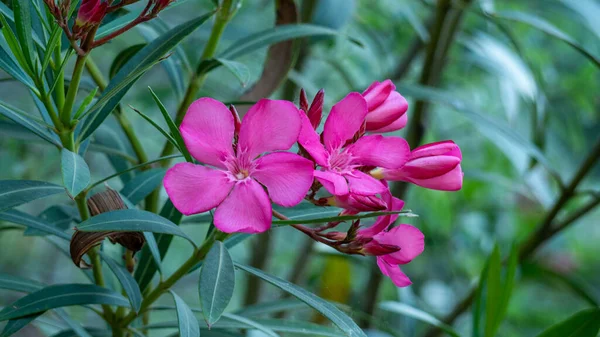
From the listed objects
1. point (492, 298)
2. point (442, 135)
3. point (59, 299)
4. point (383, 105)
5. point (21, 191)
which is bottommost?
point (442, 135)

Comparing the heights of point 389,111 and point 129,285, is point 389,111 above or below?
above

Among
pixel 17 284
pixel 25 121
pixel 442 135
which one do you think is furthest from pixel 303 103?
pixel 442 135

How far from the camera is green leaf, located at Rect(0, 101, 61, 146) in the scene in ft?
1.59

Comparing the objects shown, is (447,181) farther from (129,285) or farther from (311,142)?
(129,285)

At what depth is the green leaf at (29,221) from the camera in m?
0.57

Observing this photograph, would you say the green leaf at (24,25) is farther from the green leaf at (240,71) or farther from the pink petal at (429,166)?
the pink petal at (429,166)

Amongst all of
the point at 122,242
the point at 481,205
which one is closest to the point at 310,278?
the point at 481,205

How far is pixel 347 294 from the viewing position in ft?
5.53

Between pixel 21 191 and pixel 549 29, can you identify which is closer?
pixel 21 191

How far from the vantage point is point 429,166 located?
0.51 m

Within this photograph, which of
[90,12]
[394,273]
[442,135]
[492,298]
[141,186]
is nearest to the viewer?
[90,12]

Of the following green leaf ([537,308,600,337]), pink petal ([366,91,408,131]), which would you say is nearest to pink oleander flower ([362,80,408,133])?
pink petal ([366,91,408,131])

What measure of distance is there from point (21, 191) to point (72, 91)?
86mm

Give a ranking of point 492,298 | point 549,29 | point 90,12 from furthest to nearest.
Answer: point 549,29
point 492,298
point 90,12
